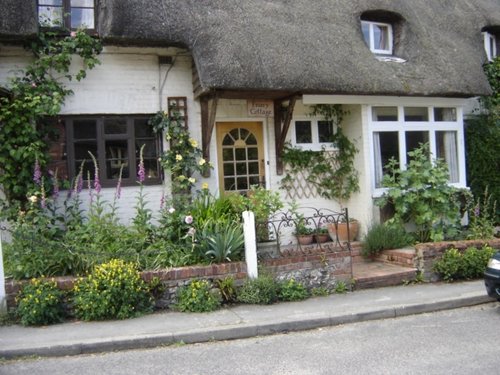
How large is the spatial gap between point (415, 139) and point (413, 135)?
0.33ft

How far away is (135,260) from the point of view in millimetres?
7168

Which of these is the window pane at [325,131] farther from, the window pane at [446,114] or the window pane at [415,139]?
the window pane at [446,114]

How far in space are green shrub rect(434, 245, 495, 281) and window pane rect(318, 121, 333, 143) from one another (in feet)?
11.1

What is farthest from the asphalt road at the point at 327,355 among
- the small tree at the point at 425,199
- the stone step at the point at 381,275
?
the small tree at the point at 425,199

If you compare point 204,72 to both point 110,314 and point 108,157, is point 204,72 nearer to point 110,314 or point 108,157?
point 108,157

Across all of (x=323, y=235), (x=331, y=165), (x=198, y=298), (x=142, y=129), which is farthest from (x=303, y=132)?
(x=198, y=298)

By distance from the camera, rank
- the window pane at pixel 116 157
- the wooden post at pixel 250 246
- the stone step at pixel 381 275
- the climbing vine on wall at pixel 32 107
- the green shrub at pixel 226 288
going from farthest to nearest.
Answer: the window pane at pixel 116 157, the stone step at pixel 381 275, the climbing vine on wall at pixel 32 107, the wooden post at pixel 250 246, the green shrub at pixel 226 288

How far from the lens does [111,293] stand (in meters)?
6.52

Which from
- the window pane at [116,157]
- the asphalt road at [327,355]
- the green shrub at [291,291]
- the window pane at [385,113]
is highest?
the window pane at [385,113]

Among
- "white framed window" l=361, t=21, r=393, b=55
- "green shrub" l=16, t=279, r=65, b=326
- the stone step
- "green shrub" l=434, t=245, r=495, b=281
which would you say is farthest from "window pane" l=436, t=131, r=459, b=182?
"green shrub" l=16, t=279, r=65, b=326

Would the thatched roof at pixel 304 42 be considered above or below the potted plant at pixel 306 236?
above

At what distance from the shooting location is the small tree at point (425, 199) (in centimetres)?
948

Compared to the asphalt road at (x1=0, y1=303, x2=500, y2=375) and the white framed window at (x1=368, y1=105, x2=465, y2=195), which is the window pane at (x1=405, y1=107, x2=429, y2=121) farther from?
the asphalt road at (x1=0, y1=303, x2=500, y2=375)

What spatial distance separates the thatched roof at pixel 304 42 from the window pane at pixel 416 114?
712 millimetres
